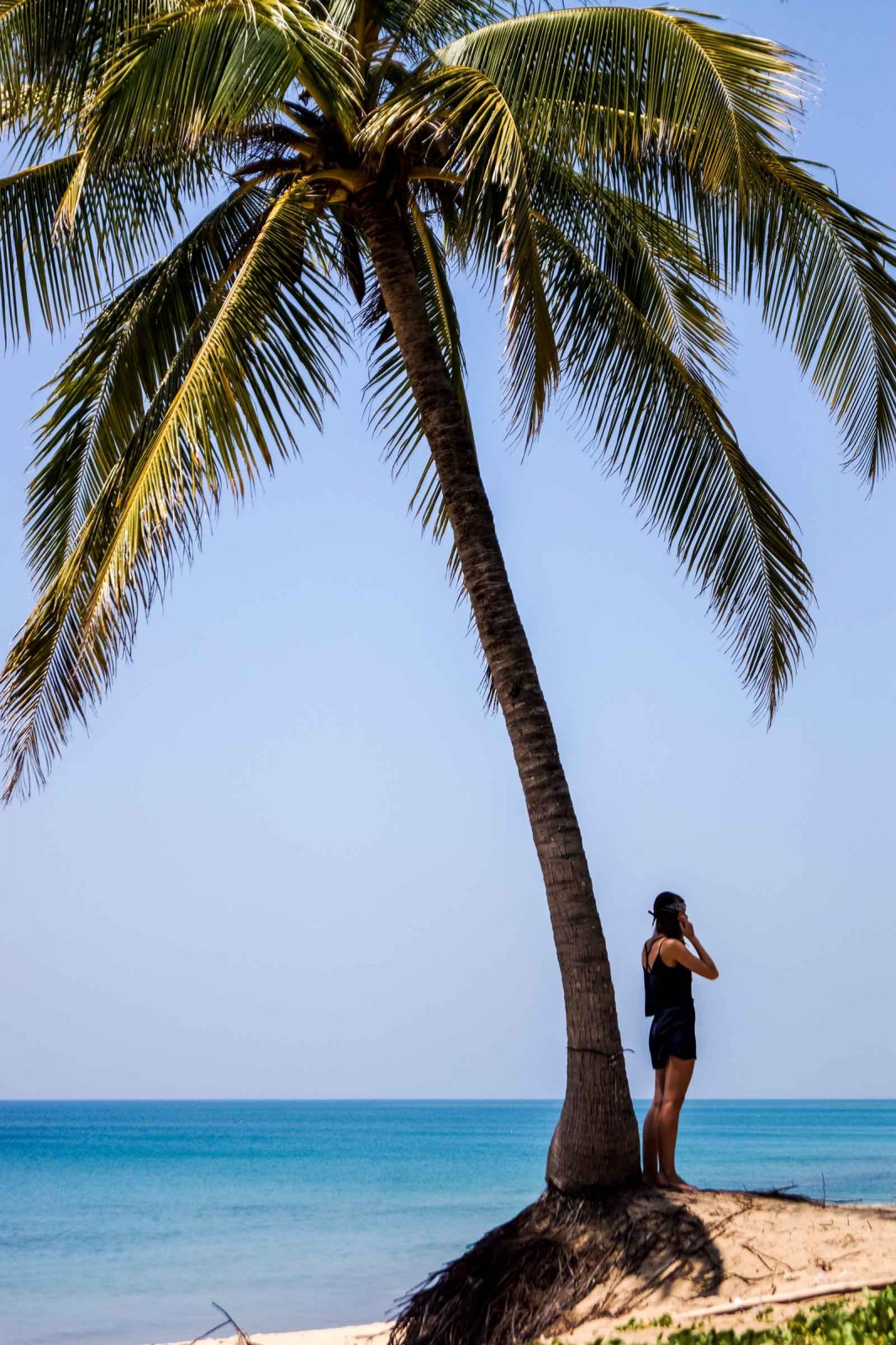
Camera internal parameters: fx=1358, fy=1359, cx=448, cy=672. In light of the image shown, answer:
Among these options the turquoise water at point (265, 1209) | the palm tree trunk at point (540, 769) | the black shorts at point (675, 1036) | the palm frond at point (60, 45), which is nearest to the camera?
the palm tree trunk at point (540, 769)

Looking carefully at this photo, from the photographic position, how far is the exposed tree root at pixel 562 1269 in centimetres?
632

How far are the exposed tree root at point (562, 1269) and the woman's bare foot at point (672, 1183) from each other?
0.16 m

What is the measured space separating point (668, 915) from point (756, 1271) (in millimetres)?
1908

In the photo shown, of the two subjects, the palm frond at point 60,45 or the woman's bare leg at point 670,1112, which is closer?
the woman's bare leg at point 670,1112

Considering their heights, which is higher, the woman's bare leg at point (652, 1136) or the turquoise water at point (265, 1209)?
the woman's bare leg at point (652, 1136)

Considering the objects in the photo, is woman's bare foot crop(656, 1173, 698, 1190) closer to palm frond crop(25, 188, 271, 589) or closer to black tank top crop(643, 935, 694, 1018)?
black tank top crop(643, 935, 694, 1018)

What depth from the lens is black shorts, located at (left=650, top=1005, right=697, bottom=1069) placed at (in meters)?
7.40

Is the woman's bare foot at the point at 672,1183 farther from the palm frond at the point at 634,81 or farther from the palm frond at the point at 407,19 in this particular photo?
the palm frond at the point at 407,19

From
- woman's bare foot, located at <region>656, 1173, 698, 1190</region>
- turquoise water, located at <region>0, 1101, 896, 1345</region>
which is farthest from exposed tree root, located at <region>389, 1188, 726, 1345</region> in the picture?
turquoise water, located at <region>0, 1101, 896, 1345</region>

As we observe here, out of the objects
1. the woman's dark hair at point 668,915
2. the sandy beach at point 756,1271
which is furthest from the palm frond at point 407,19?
the sandy beach at point 756,1271

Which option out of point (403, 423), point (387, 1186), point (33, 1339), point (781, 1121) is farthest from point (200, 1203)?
point (781, 1121)

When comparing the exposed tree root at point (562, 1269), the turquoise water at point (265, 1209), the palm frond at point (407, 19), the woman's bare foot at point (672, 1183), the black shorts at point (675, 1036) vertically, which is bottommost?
the turquoise water at point (265, 1209)

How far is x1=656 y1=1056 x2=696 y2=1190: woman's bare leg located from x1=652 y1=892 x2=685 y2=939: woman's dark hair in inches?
26.2

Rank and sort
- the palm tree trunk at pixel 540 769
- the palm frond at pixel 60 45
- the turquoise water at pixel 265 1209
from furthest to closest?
the turquoise water at pixel 265 1209, the palm frond at pixel 60 45, the palm tree trunk at pixel 540 769
